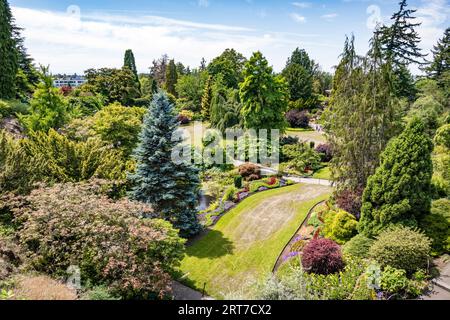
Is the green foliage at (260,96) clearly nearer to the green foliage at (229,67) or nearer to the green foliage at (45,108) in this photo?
the green foliage at (45,108)

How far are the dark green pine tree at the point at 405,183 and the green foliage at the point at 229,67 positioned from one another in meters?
43.1

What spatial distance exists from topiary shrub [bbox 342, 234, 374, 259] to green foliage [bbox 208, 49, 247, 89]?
145 ft

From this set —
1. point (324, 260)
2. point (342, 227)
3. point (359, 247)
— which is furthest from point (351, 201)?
point (324, 260)

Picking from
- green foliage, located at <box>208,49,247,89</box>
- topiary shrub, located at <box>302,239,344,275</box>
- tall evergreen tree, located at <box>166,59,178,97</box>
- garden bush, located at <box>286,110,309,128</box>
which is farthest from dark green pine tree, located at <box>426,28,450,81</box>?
tall evergreen tree, located at <box>166,59,178,97</box>

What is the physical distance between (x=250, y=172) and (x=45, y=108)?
18136 millimetres

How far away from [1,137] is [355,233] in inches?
703

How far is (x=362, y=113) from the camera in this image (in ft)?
53.0

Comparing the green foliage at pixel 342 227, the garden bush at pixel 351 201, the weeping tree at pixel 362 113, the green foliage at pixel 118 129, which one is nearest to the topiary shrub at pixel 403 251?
the green foliage at pixel 342 227

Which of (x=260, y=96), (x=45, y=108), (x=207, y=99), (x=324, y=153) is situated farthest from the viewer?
(x=207, y=99)

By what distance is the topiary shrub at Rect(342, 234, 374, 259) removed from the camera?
41.2 ft

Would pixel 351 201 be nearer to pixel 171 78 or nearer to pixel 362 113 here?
pixel 362 113

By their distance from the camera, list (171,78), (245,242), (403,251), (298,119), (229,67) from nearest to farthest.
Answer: (403,251) < (245,242) < (298,119) < (229,67) < (171,78)

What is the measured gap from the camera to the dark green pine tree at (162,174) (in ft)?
56.7
